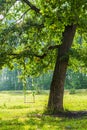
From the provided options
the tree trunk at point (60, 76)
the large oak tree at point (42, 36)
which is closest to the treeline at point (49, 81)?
the large oak tree at point (42, 36)

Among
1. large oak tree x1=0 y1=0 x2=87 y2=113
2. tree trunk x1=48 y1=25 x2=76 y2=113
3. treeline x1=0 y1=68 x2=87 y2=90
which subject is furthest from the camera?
treeline x1=0 y1=68 x2=87 y2=90

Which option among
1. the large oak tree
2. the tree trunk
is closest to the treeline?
the large oak tree

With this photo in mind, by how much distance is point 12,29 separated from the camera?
25.5 metres

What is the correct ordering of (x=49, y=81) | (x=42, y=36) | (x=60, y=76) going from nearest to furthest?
1. (x=60, y=76)
2. (x=42, y=36)
3. (x=49, y=81)

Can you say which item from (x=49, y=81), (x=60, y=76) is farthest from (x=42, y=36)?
(x=49, y=81)

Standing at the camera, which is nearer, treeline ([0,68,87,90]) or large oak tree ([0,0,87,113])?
large oak tree ([0,0,87,113])

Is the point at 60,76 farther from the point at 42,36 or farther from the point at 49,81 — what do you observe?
the point at 49,81

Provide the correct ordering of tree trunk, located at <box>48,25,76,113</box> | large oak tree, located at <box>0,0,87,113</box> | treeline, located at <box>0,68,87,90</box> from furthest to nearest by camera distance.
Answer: treeline, located at <box>0,68,87,90</box>, tree trunk, located at <box>48,25,76,113</box>, large oak tree, located at <box>0,0,87,113</box>

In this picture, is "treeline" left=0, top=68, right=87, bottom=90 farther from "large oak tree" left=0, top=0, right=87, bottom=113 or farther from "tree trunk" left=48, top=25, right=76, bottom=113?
"tree trunk" left=48, top=25, right=76, bottom=113

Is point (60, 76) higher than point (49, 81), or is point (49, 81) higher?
point (49, 81)

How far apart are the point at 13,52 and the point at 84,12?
6511 millimetres

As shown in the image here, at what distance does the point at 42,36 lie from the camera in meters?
28.5

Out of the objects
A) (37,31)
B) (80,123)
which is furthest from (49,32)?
(80,123)

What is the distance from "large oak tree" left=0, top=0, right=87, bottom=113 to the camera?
22.8 meters
